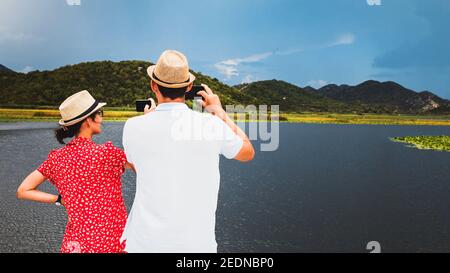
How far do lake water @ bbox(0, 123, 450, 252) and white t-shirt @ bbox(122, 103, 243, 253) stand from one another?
7700 millimetres

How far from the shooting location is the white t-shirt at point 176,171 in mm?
2446

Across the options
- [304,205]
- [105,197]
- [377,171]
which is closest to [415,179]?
[377,171]

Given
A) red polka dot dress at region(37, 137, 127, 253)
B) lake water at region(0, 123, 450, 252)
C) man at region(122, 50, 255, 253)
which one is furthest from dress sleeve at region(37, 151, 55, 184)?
lake water at region(0, 123, 450, 252)

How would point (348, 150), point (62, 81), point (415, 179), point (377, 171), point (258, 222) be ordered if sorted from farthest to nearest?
1. point (62, 81)
2. point (348, 150)
3. point (377, 171)
4. point (415, 179)
5. point (258, 222)

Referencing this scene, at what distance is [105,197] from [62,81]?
132 meters

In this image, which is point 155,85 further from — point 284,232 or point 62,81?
point 62,81

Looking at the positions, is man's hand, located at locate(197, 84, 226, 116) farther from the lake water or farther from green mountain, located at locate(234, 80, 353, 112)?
green mountain, located at locate(234, 80, 353, 112)

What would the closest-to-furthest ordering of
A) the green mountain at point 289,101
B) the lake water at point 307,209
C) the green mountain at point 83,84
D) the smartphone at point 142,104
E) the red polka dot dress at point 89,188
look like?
the red polka dot dress at point 89,188, the smartphone at point 142,104, the lake water at point 307,209, the green mountain at point 83,84, the green mountain at point 289,101

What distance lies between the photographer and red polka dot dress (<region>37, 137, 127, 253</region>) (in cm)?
267

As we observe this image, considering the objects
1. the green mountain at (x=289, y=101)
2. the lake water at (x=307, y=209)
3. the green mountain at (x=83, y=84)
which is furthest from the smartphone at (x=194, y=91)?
the green mountain at (x=289, y=101)

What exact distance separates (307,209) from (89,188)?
42.2ft

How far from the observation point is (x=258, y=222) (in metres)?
12.9

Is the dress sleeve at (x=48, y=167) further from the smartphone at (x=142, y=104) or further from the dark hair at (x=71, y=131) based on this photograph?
the smartphone at (x=142, y=104)

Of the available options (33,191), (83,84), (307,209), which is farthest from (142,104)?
(83,84)
